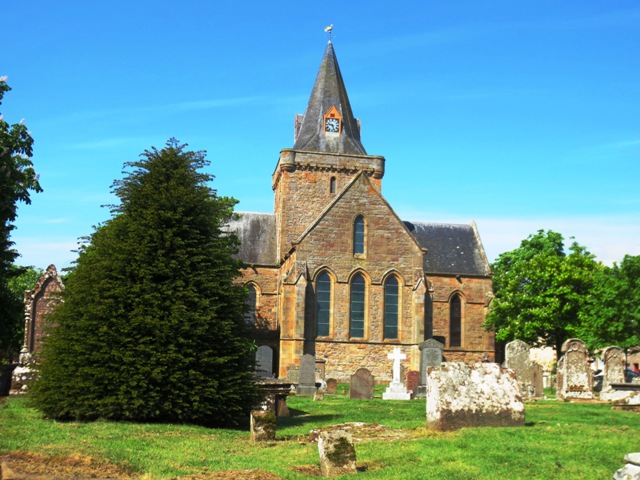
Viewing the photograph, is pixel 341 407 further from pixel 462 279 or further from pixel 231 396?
pixel 462 279

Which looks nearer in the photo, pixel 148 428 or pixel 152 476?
pixel 152 476

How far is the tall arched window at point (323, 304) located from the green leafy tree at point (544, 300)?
11.2m

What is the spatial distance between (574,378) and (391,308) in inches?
643

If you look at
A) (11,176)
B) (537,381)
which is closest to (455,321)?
(537,381)

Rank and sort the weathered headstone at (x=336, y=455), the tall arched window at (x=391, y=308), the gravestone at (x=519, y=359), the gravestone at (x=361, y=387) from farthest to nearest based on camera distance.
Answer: the tall arched window at (x=391, y=308), the gravestone at (x=519, y=359), the gravestone at (x=361, y=387), the weathered headstone at (x=336, y=455)

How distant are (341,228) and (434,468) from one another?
102ft

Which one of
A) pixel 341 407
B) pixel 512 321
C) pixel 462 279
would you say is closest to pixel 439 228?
pixel 462 279

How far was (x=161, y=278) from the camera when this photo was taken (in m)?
17.2

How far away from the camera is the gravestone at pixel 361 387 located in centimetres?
2603

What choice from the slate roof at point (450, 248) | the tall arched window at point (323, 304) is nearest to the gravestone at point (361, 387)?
the tall arched window at point (323, 304)

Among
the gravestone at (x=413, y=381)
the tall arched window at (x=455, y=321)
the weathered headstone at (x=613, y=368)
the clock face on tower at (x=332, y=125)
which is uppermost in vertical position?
the clock face on tower at (x=332, y=125)

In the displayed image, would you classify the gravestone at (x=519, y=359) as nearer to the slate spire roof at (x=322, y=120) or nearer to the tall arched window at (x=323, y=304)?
the tall arched window at (x=323, y=304)

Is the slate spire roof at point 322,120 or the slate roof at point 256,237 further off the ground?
the slate spire roof at point 322,120

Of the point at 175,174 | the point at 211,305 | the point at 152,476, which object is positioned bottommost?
the point at 152,476
